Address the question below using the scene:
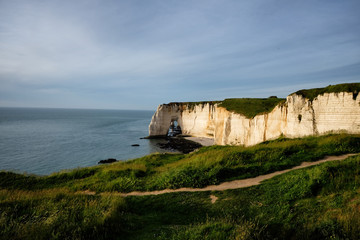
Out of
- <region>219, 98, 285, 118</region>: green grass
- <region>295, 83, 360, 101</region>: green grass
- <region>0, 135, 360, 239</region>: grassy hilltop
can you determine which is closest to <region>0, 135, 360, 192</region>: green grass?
<region>0, 135, 360, 239</region>: grassy hilltop

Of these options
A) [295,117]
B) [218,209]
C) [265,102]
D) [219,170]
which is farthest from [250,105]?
[218,209]

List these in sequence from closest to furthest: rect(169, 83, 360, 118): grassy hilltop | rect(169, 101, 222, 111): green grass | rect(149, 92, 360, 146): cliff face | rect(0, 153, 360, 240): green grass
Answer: rect(0, 153, 360, 240): green grass → rect(149, 92, 360, 146): cliff face → rect(169, 83, 360, 118): grassy hilltop → rect(169, 101, 222, 111): green grass

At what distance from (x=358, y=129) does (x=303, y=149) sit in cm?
874

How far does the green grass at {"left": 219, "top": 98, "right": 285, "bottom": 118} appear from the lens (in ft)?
102

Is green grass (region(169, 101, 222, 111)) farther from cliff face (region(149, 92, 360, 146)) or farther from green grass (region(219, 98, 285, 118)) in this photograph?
cliff face (region(149, 92, 360, 146))

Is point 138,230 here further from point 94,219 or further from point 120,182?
point 120,182

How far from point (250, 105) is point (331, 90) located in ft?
54.5

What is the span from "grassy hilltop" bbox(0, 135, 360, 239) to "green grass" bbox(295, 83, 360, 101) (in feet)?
29.4

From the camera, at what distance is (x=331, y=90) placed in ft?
60.2

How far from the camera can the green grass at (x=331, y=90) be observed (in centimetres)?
1678

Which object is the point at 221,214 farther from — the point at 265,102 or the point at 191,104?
the point at 191,104

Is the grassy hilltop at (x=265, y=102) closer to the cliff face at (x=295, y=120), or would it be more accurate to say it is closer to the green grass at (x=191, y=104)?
the green grass at (x=191, y=104)

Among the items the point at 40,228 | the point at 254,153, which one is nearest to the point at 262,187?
the point at 254,153

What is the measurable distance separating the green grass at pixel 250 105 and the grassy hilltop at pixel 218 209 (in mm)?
20578
